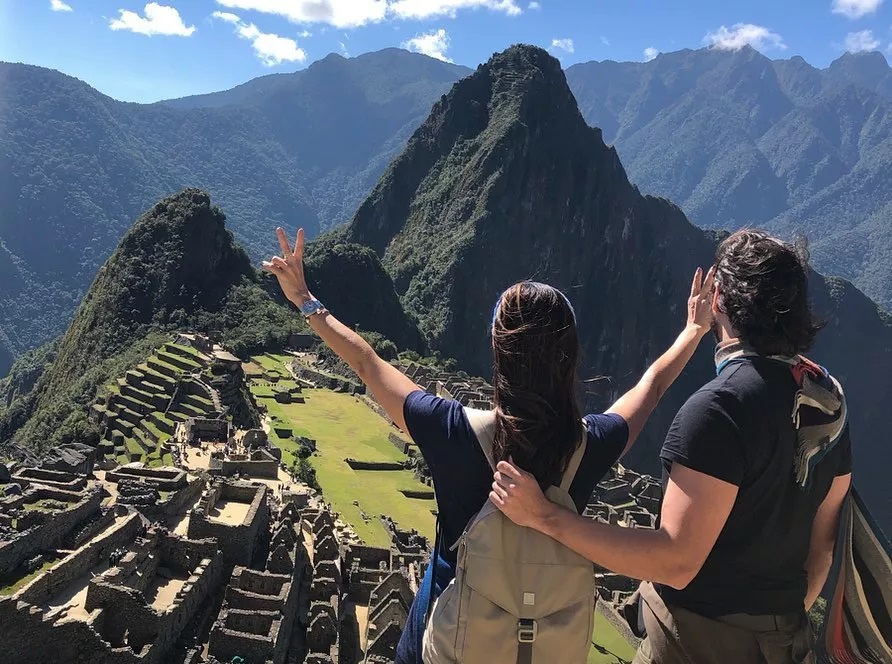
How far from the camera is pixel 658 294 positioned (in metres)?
116

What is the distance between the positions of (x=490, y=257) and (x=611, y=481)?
64474 mm

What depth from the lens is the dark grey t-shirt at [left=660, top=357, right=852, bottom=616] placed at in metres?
3.00

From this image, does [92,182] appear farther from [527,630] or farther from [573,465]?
[527,630]

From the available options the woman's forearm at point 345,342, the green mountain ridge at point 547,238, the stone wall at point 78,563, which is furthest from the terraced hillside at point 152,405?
the green mountain ridge at point 547,238

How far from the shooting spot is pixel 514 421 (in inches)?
120

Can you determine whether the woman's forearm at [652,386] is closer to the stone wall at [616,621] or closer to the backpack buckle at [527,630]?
the backpack buckle at [527,630]

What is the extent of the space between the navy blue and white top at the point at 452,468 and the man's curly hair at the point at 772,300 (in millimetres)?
738

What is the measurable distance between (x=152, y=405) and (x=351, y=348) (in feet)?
108

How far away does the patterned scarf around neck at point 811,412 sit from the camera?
124 inches

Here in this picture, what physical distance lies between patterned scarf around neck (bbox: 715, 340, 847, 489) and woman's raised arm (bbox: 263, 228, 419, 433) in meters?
1.38

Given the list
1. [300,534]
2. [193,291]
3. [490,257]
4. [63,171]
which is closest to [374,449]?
[300,534]

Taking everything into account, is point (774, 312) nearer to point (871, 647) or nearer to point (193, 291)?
point (871, 647)

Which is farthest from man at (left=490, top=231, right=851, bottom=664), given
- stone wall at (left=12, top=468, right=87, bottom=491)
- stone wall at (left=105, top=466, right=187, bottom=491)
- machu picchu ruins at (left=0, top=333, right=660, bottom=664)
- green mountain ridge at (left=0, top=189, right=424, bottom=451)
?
green mountain ridge at (left=0, top=189, right=424, bottom=451)

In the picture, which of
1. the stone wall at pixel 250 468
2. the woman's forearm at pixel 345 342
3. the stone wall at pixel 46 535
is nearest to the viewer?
the woman's forearm at pixel 345 342
